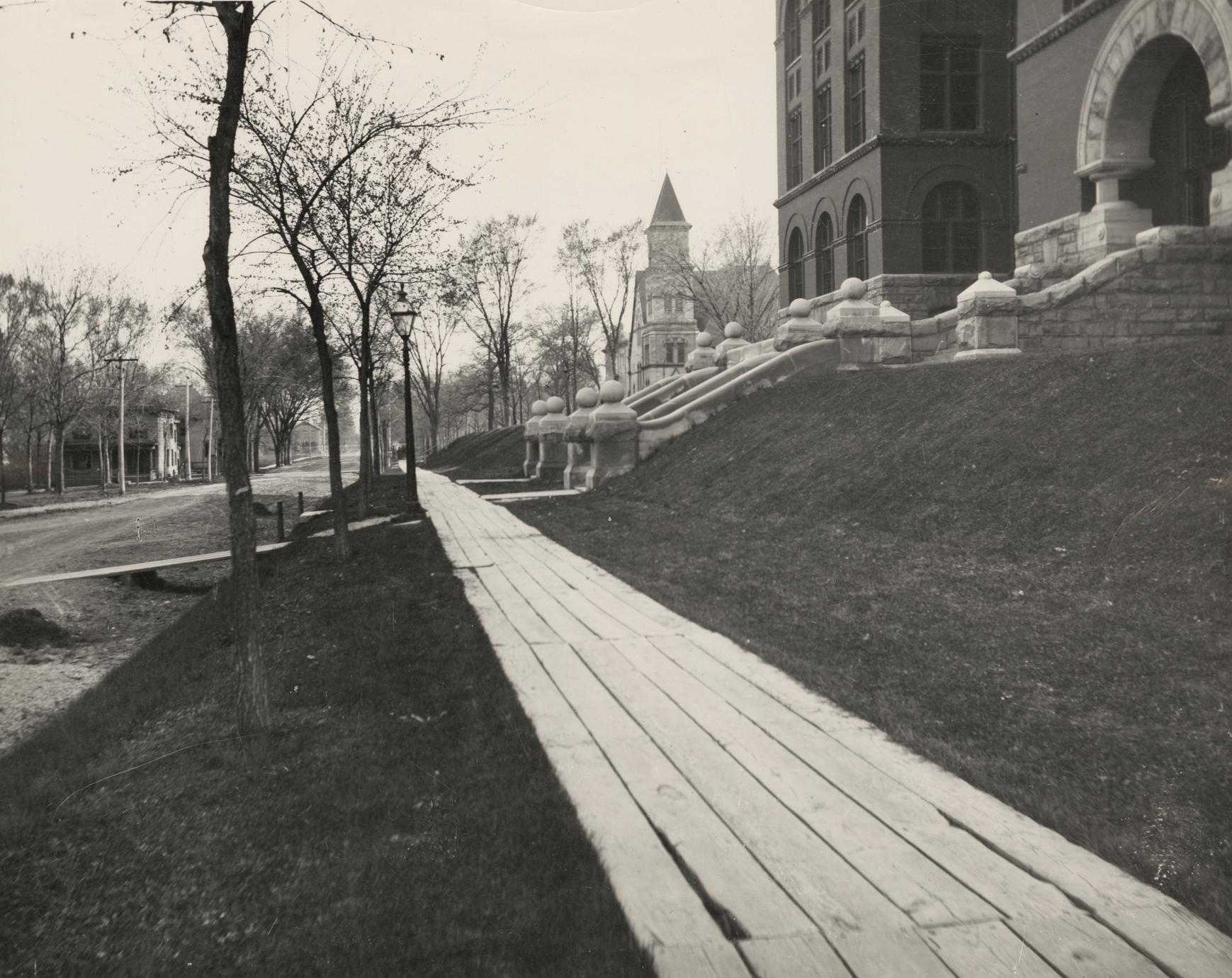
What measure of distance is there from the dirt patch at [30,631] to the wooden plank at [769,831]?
8.46m

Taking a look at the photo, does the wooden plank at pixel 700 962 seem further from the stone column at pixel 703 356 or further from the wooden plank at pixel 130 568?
the stone column at pixel 703 356

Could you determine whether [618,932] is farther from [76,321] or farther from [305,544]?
[76,321]

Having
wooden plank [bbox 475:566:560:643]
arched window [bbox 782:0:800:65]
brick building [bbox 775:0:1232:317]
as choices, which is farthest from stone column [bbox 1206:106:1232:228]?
arched window [bbox 782:0:800:65]

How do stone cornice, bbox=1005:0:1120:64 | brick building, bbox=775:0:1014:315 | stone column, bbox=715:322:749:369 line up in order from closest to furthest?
1. stone cornice, bbox=1005:0:1120:64
2. stone column, bbox=715:322:749:369
3. brick building, bbox=775:0:1014:315

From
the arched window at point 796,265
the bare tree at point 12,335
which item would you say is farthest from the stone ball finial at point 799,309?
the arched window at point 796,265

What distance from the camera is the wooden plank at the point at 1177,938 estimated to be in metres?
2.43

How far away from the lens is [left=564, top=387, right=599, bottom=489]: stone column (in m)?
18.0

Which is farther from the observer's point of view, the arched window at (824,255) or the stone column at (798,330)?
the arched window at (824,255)

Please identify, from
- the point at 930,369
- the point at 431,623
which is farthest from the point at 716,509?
the point at 431,623

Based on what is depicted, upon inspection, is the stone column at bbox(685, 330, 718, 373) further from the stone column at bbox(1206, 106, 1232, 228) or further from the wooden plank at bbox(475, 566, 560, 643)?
the wooden plank at bbox(475, 566, 560, 643)

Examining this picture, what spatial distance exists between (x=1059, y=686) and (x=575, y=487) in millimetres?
14083

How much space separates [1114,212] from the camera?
1644cm

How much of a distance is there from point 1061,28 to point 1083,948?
19541 mm

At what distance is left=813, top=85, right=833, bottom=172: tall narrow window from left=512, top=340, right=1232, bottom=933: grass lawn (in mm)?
18748
